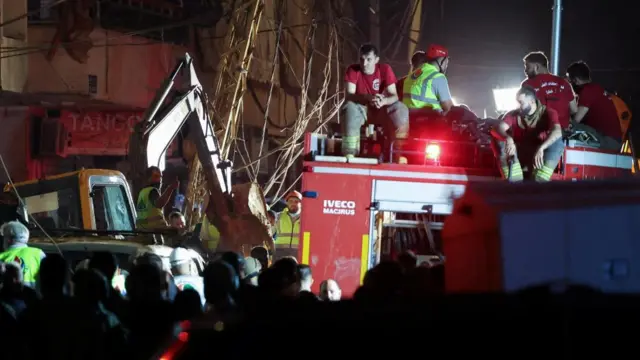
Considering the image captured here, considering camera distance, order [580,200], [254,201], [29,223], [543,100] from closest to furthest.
→ [580,200] < [543,100] < [29,223] < [254,201]

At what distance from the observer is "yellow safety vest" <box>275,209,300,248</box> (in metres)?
14.3

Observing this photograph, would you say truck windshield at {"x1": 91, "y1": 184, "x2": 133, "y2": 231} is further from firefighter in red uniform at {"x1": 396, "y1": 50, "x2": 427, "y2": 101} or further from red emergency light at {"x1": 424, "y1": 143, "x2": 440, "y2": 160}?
red emergency light at {"x1": 424, "y1": 143, "x2": 440, "y2": 160}

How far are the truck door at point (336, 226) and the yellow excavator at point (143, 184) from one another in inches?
74.5

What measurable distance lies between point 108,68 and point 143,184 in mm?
9372

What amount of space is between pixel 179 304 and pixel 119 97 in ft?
54.0

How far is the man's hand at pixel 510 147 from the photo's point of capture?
368 inches

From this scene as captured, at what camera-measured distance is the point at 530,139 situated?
961cm

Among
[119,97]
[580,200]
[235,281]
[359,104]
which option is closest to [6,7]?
[119,97]

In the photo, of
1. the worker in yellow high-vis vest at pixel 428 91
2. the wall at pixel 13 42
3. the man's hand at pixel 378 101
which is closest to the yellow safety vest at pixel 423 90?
the worker in yellow high-vis vest at pixel 428 91

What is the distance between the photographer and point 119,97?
21.0 meters

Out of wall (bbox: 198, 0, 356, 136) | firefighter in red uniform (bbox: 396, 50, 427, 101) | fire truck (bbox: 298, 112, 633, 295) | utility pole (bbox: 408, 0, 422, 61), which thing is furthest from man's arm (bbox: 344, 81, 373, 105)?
wall (bbox: 198, 0, 356, 136)

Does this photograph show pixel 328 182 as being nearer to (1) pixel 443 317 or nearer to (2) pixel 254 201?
(2) pixel 254 201

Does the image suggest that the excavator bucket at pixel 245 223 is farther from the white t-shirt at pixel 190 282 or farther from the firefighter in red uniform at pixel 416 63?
the white t-shirt at pixel 190 282

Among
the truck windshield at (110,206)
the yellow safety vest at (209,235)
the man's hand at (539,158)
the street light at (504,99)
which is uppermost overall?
the street light at (504,99)
